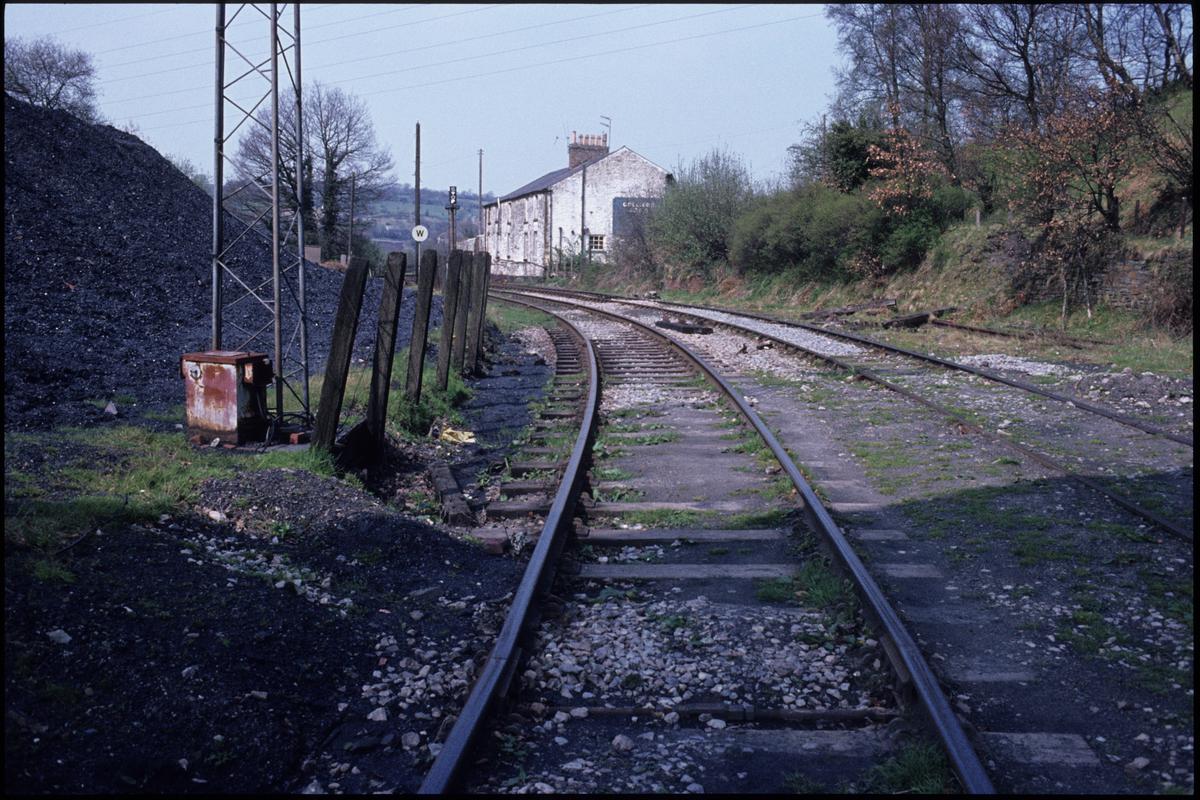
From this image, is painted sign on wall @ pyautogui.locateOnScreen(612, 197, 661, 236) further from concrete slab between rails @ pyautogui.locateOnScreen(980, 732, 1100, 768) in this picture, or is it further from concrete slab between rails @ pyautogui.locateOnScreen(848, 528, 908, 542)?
concrete slab between rails @ pyautogui.locateOnScreen(980, 732, 1100, 768)

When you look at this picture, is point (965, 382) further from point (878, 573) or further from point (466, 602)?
point (466, 602)

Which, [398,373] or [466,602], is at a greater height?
[398,373]

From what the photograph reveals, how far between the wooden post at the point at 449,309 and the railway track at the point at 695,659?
17.4 ft

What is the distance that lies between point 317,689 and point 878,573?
10.0 ft

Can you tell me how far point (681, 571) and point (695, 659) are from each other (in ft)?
3.82

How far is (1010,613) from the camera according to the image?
480cm

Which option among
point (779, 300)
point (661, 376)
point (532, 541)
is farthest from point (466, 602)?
point (779, 300)

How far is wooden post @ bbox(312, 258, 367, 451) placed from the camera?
24.9ft

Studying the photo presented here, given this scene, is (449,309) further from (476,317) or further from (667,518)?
(667,518)

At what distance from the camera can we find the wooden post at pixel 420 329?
10641mm

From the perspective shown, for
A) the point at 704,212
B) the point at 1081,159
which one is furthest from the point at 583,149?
the point at 1081,159

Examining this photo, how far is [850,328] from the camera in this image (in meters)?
20.9

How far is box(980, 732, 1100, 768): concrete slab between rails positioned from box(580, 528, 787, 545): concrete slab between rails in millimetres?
2519

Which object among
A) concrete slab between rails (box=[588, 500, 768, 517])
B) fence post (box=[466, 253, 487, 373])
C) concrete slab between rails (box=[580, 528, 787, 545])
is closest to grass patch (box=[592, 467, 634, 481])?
concrete slab between rails (box=[588, 500, 768, 517])
